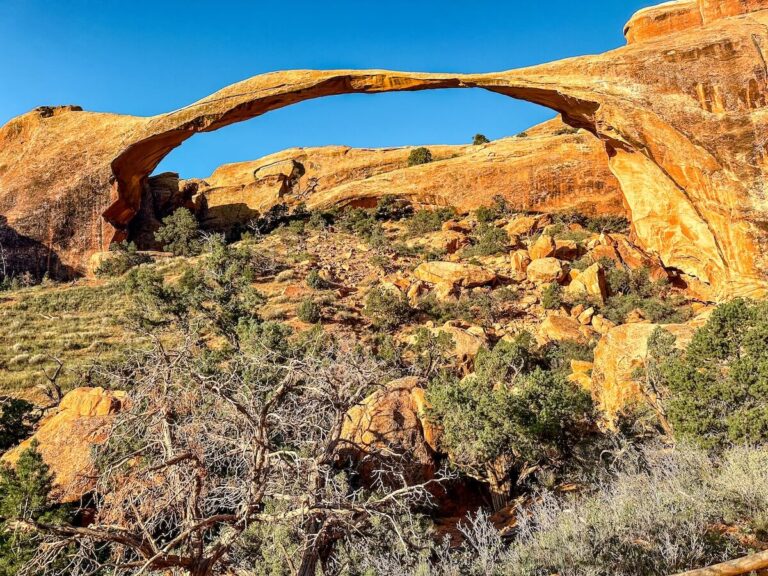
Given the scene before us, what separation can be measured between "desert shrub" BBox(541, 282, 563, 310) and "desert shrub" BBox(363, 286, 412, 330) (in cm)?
455

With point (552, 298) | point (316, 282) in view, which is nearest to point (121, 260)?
point (316, 282)

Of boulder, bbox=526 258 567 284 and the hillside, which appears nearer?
the hillside

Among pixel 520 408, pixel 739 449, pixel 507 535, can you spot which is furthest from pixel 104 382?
pixel 739 449

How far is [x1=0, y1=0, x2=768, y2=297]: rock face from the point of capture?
1313cm

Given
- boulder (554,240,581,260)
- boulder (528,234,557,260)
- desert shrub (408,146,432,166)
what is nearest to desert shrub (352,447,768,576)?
boulder (528,234,557,260)

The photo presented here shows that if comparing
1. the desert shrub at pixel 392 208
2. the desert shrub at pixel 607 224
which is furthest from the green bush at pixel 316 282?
the desert shrub at pixel 607 224

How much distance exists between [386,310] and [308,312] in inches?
96.7

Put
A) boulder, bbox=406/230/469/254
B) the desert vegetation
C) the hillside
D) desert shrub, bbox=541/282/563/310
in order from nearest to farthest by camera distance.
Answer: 1. the desert vegetation
2. the hillside
3. desert shrub, bbox=541/282/563/310
4. boulder, bbox=406/230/469/254

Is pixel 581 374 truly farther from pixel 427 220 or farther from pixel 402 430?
pixel 427 220

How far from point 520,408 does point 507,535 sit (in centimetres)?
273

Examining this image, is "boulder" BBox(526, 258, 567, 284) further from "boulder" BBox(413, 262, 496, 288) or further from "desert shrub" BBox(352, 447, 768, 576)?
"desert shrub" BBox(352, 447, 768, 576)

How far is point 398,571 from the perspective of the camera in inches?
168

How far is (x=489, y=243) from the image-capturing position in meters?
22.7

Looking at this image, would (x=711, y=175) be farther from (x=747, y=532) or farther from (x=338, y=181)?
(x=338, y=181)
